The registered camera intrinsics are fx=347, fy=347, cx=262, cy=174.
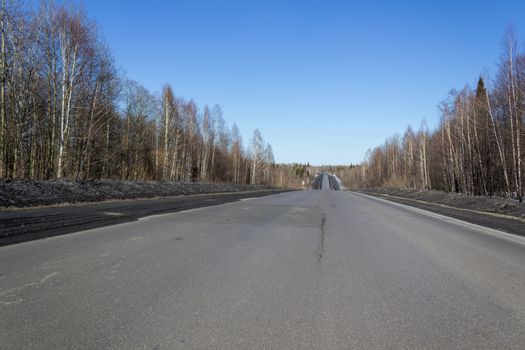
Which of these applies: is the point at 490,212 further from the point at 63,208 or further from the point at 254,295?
the point at 63,208

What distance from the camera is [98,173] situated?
4231 cm

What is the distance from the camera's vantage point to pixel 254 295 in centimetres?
448

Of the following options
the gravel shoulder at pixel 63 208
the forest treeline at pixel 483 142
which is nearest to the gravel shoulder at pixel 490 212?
the forest treeline at pixel 483 142

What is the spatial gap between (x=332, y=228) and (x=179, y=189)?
2155 centimetres

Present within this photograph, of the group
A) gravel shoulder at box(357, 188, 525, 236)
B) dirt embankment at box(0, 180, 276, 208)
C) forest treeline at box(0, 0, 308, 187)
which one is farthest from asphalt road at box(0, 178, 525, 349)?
forest treeline at box(0, 0, 308, 187)

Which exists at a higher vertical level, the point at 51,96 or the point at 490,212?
the point at 51,96

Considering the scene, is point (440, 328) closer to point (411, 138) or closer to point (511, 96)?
point (511, 96)

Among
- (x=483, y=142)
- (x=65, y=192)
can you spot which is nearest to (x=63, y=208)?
(x=65, y=192)

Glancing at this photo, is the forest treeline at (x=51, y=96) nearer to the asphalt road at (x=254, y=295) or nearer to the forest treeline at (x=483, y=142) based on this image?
the asphalt road at (x=254, y=295)

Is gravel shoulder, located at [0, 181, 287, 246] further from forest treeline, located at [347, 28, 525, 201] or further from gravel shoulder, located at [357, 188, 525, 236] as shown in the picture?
forest treeline, located at [347, 28, 525, 201]

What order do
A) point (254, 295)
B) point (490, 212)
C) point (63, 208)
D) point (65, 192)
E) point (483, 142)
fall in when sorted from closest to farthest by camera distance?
point (254, 295), point (63, 208), point (65, 192), point (490, 212), point (483, 142)

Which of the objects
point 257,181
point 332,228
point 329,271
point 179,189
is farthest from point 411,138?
point 329,271

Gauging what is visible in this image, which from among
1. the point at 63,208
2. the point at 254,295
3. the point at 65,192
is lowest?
the point at 254,295

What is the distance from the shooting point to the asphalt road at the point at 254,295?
3.29 metres
